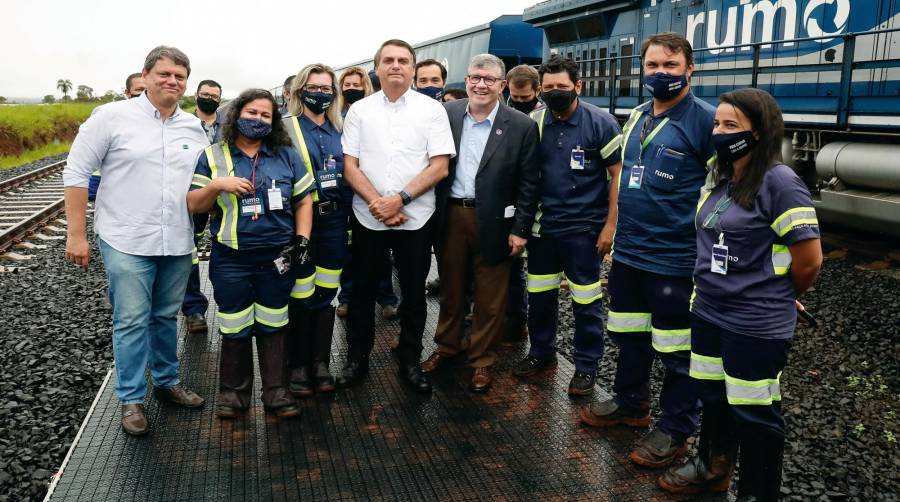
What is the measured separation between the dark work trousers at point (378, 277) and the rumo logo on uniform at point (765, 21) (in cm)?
578

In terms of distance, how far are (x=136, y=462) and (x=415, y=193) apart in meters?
2.05

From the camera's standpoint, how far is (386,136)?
402 centimetres

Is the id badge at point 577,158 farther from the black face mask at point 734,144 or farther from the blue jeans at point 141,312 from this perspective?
the blue jeans at point 141,312

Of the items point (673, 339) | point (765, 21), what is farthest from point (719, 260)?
point (765, 21)

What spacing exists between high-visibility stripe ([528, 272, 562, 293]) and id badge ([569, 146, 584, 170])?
0.74 metres

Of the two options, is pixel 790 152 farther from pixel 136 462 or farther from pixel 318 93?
pixel 136 462

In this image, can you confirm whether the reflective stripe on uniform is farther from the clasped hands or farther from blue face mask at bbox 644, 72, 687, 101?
blue face mask at bbox 644, 72, 687, 101

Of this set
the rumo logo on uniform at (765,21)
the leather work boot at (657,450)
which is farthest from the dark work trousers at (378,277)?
the rumo logo on uniform at (765,21)

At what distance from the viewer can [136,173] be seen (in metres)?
3.60

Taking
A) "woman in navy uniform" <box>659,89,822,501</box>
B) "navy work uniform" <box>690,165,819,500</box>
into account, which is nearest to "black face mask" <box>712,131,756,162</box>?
"woman in navy uniform" <box>659,89,822,501</box>

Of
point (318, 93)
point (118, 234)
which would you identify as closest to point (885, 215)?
point (318, 93)

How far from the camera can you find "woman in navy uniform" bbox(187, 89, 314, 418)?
3619mm

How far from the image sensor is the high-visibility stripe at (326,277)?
419 cm

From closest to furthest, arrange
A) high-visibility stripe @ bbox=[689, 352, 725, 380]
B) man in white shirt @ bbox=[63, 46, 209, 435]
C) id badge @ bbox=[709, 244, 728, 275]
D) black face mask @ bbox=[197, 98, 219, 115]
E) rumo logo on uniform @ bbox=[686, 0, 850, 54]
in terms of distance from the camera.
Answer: id badge @ bbox=[709, 244, 728, 275] → high-visibility stripe @ bbox=[689, 352, 725, 380] → man in white shirt @ bbox=[63, 46, 209, 435] → black face mask @ bbox=[197, 98, 219, 115] → rumo logo on uniform @ bbox=[686, 0, 850, 54]
